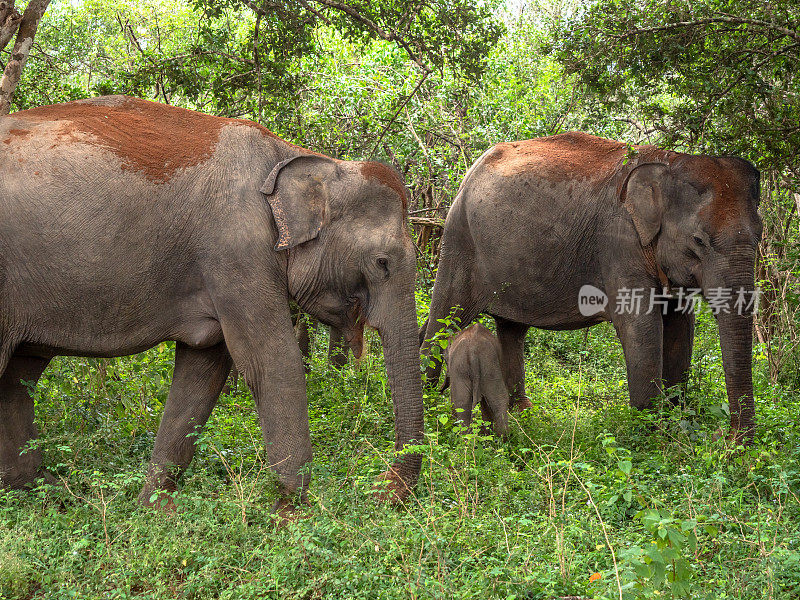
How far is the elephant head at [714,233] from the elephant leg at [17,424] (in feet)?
14.6

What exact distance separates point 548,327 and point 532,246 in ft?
2.49

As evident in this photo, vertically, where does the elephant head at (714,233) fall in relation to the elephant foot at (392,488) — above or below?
above

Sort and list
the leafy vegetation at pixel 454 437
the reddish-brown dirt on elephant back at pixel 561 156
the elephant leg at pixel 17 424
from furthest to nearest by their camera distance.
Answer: the reddish-brown dirt on elephant back at pixel 561 156 < the elephant leg at pixel 17 424 < the leafy vegetation at pixel 454 437

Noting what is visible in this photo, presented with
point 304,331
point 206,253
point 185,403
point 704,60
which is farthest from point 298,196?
point 304,331

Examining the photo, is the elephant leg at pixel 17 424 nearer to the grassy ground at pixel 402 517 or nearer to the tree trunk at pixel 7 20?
the grassy ground at pixel 402 517

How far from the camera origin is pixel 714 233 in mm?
6738

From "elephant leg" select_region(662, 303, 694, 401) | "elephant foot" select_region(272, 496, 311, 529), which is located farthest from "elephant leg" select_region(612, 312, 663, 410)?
"elephant foot" select_region(272, 496, 311, 529)

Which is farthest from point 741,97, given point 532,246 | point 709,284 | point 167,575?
point 167,575

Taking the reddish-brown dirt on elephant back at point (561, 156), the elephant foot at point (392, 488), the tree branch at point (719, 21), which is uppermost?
the tree branch at point (719, 21)

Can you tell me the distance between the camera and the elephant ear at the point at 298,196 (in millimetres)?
5020

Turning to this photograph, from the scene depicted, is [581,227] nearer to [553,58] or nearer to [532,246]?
[532,246]

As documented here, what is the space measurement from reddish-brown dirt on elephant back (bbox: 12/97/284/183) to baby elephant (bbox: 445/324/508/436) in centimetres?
222

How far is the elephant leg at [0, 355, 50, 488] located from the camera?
5.59 meters

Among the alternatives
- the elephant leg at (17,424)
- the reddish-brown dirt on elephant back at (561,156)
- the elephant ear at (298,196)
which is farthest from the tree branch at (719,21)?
the elephant leg at (17,424)
